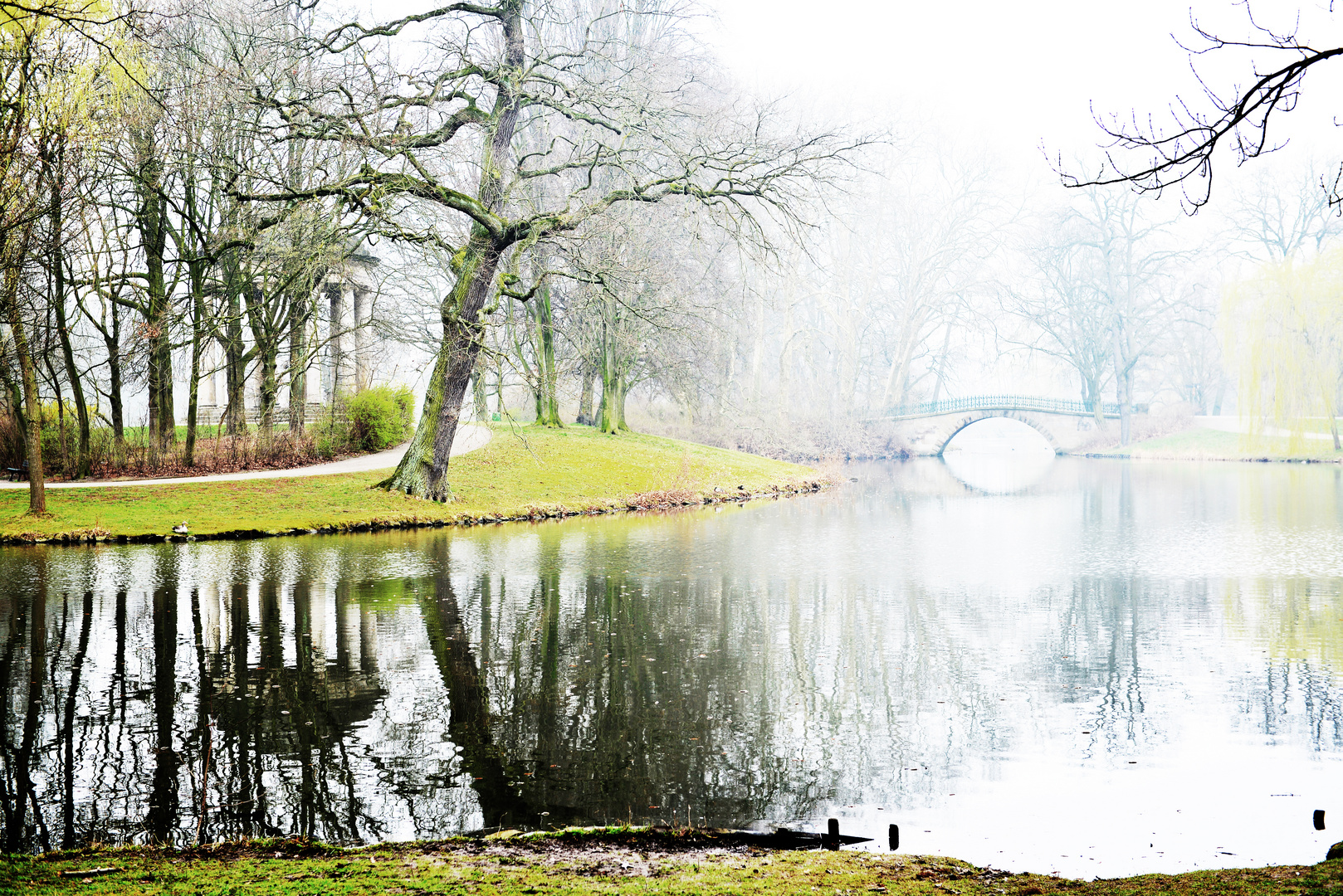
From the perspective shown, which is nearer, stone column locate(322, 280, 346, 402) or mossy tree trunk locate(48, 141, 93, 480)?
mossy tree trunk locate(48, 141, 93, 480)

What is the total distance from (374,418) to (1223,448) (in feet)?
120

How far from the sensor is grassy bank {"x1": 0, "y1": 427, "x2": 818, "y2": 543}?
18.3m

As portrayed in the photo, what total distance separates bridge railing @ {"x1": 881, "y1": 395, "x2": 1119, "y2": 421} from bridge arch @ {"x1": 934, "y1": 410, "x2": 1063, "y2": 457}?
1.20ft

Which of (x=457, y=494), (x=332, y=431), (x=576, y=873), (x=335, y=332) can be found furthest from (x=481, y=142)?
(x=576, y=873)

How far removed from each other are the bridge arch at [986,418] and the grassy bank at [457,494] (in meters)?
22.7

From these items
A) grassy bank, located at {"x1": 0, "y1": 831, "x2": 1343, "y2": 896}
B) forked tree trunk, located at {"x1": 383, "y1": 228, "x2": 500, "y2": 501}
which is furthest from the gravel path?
grassy bank, located at {"x1": 0, "y1": 831, "x2": 1343, "y2": 896}

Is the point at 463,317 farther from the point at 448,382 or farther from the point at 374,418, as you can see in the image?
the point at 374,418

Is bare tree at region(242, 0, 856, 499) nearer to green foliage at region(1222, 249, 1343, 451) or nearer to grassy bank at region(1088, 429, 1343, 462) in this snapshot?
green foliage at region(1222, 249, 1343, 451)

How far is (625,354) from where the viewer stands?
32969 millimetres

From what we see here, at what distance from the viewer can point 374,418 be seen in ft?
93.7

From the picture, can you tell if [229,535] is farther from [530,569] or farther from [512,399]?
[512,399]

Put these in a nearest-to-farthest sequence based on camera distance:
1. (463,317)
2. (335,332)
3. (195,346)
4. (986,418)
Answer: (463,317)
(195,346)
(335,332)
(986,418)

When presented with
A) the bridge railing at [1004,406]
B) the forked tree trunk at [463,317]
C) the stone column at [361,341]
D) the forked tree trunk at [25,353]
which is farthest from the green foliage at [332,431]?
the bridge railing at [1004,406]

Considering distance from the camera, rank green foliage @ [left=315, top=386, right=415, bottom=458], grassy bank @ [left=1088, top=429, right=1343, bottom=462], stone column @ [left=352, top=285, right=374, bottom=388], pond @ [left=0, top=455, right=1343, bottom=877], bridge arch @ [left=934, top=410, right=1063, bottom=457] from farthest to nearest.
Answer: bridge arch @ [left=934, top=410, right=1063, bottom=457] → grassy bank @ [left=1088, top=429, right=1343, bottom=462] → stone column @ [left=352, top=285, right=374, bottom=388] → green foliage @ [left=315, top=386, right=415, bottom=458] → pond @ [left=0, top=455, right=1343, bottom=877]
